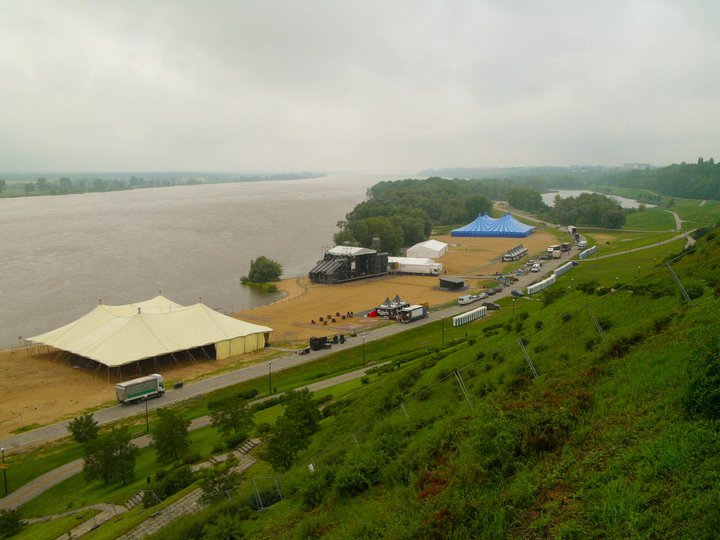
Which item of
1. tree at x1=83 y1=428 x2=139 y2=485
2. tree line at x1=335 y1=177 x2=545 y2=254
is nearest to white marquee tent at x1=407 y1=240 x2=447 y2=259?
tree line at x1=335 y1=177 x2=545 y2=254

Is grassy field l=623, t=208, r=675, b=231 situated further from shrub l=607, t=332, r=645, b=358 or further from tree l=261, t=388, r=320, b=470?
tree l=261, t=388, r=320, b=470

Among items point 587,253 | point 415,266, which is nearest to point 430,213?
point 587,253

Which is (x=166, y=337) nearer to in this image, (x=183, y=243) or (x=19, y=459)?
(x=19, y=459)

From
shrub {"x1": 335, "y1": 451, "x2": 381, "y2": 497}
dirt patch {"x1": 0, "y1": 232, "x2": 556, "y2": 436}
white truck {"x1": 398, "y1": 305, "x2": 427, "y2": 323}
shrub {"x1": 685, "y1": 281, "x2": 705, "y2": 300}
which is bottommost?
dirt patch {"x1": 0, "y1": 232, "x2": 556, "y2": 436}

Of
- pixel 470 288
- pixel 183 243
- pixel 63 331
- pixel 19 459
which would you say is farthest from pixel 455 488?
pixel 183 243

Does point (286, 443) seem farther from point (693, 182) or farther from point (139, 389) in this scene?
point (693, 182)

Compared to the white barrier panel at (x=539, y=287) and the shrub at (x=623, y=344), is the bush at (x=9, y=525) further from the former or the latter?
the white barrier panel at (x=539, y=287)

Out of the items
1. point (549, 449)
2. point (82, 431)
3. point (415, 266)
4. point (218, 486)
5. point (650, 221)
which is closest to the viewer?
point (549, 449)
